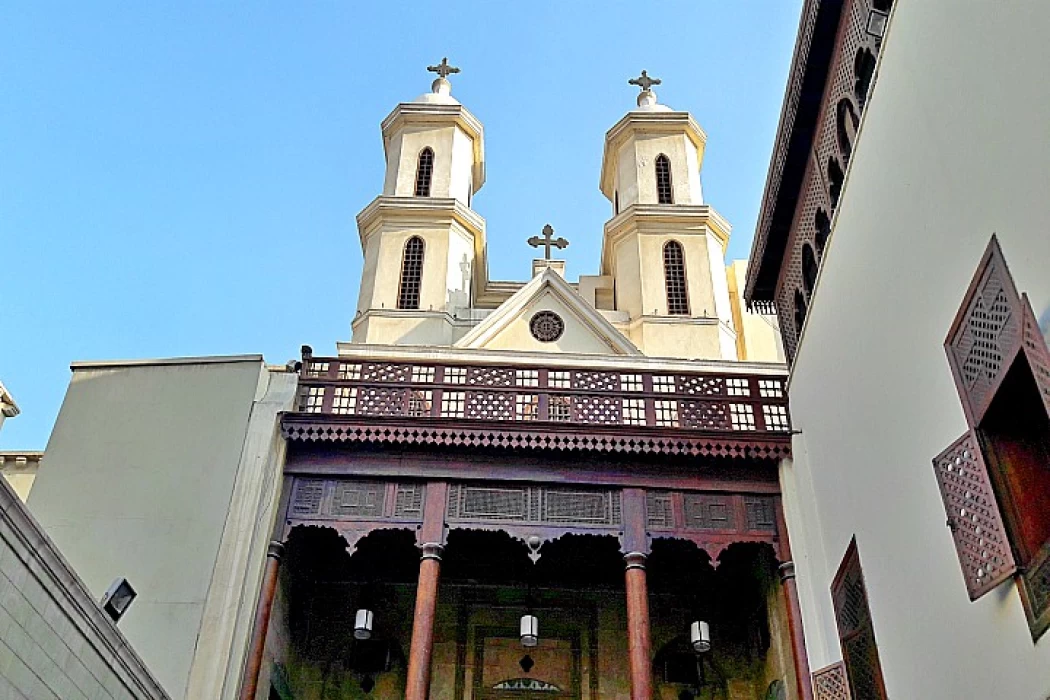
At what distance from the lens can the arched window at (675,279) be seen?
60.3ft

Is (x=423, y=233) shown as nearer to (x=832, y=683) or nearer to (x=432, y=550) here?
(x=432, y=550)

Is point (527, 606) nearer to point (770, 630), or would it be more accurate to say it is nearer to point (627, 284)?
point (770, 630)

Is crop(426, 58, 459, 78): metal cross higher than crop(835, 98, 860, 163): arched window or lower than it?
higher

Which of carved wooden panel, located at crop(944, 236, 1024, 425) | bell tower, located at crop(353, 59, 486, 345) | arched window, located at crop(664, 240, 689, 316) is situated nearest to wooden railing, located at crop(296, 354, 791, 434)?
carved wooden panel, located at crop(944, 236, 1024, 425)

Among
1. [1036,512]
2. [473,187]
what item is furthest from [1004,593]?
[473,187]

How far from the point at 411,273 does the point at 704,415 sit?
9170 mm

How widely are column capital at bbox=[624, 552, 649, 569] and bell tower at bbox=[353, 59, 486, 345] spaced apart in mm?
8331

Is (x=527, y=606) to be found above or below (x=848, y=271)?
below

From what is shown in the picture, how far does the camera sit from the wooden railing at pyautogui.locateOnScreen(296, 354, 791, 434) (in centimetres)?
1052

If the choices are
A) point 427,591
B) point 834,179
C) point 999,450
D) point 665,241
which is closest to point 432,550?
point 427,591

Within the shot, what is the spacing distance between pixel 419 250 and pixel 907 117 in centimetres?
1312

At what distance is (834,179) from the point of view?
853 centimetres

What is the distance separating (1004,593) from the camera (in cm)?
531

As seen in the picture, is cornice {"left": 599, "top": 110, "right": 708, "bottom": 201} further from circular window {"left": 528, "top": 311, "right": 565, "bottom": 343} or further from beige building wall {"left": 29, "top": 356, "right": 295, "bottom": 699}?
beige building wall {"left": 29, "top": 356, "right": 295, "bottom": 699}
